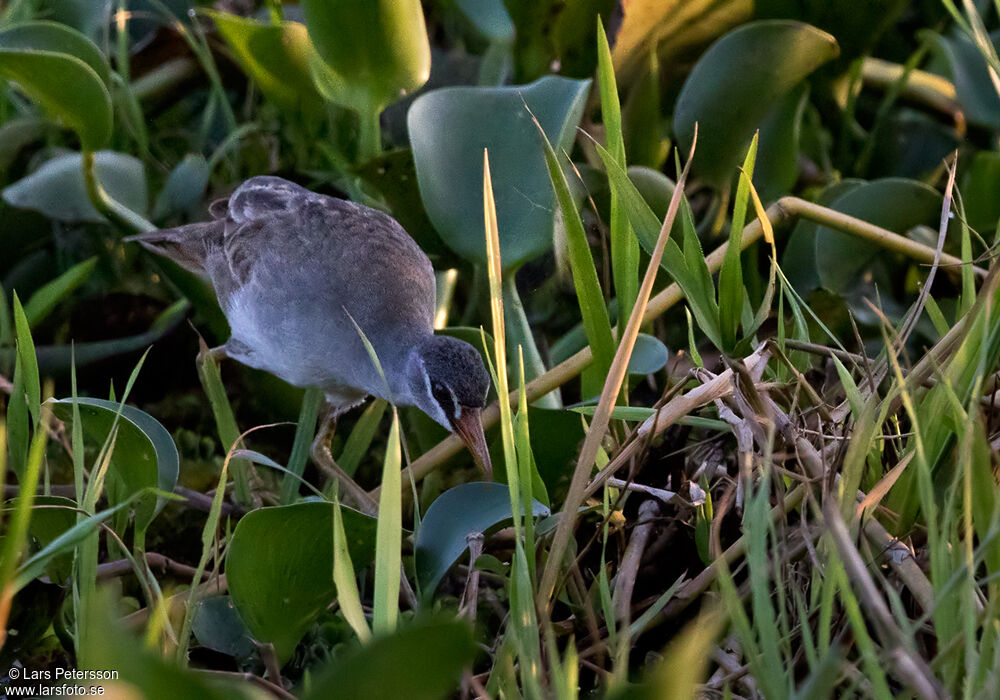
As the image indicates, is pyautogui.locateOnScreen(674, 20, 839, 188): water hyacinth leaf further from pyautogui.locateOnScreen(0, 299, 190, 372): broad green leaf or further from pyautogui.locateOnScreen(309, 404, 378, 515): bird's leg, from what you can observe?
pyautogui.locateOnScreen(0, 299, 190, 372): broad green leaf

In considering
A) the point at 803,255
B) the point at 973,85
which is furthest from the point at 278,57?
the point at 973,85

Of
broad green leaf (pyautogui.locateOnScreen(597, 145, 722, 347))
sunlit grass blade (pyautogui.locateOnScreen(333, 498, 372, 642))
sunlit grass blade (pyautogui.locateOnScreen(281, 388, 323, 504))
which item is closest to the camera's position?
sunlit grass blade (pyautogui.locateOnScreen(333, 498, 372, 642))

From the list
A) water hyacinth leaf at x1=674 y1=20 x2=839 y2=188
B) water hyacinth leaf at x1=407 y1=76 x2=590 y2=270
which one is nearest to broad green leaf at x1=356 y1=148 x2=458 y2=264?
water hyacinth leaf at x1=407 y1=76 x2=590 y2=270

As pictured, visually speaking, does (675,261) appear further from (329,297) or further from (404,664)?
A: (329,297)

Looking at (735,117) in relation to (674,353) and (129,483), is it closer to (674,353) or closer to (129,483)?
(674,353)

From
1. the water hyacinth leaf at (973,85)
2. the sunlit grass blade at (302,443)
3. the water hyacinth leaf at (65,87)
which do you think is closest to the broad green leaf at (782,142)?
the water hyacinth leaf at (973,85)

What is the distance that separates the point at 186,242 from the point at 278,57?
62 centimetres

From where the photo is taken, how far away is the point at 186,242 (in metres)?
3.03

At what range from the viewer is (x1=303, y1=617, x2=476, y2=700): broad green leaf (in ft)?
3.12

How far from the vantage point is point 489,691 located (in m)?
1.57

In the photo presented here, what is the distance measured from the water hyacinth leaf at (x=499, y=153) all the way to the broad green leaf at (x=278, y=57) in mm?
585

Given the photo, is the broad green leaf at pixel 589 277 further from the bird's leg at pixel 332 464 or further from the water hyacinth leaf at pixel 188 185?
the water hyacinth leaf at pixel 188 185

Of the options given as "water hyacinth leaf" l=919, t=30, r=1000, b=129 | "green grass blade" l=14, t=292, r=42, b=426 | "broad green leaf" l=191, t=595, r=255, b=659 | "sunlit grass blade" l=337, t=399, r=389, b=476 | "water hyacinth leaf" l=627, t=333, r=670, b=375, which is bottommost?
"sunlit grass blade" l=337, t=399, r=389, b=476

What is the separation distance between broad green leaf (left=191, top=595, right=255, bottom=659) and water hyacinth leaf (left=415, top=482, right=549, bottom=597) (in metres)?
0.38
